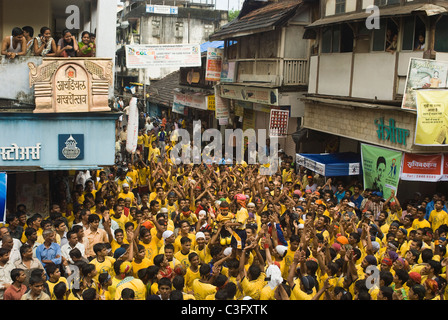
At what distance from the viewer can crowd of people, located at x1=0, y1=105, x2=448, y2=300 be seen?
621cm

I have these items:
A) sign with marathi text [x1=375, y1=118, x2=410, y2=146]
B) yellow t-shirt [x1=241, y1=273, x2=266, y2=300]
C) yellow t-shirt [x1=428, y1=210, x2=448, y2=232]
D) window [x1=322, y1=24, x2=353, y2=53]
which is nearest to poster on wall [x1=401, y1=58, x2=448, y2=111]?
sign with marathi text [x1=375, y1=118, x2=410, y2=146]

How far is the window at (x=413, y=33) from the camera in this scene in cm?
1148

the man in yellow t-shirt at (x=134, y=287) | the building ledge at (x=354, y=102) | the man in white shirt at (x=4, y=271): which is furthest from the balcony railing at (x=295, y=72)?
the man in white shirt at (x=4, y=271)

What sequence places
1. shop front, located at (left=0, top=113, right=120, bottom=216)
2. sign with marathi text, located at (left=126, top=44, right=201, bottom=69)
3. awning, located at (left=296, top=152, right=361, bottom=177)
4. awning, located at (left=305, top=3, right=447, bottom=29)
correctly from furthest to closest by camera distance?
sign with marathi text, located at (left=126, top=44, right=201, bottom=69) < awning, located at (left=296, top=152, right=361, bottom=177) < awning, located at (left=305, top=3, right=447, bottom=29) < shop front, located at (left=0, top=113, right=120, bottom=216)

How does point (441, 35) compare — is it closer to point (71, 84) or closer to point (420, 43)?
point (420, 43)

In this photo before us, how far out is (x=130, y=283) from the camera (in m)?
6.11

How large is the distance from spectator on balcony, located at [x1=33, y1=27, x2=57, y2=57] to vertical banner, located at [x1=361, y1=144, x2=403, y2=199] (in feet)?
26.2

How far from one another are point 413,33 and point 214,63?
41.6ft

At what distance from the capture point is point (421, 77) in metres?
11.1

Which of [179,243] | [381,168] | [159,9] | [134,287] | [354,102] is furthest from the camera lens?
[159,9]

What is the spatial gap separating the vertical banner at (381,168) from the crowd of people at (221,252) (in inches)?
34.4

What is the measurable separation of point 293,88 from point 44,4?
344 inches

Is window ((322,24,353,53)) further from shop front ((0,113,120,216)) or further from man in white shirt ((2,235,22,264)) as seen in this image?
man in white shirt ((2,235,22,264))

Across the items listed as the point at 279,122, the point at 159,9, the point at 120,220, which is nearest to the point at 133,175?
the point at 120,220
